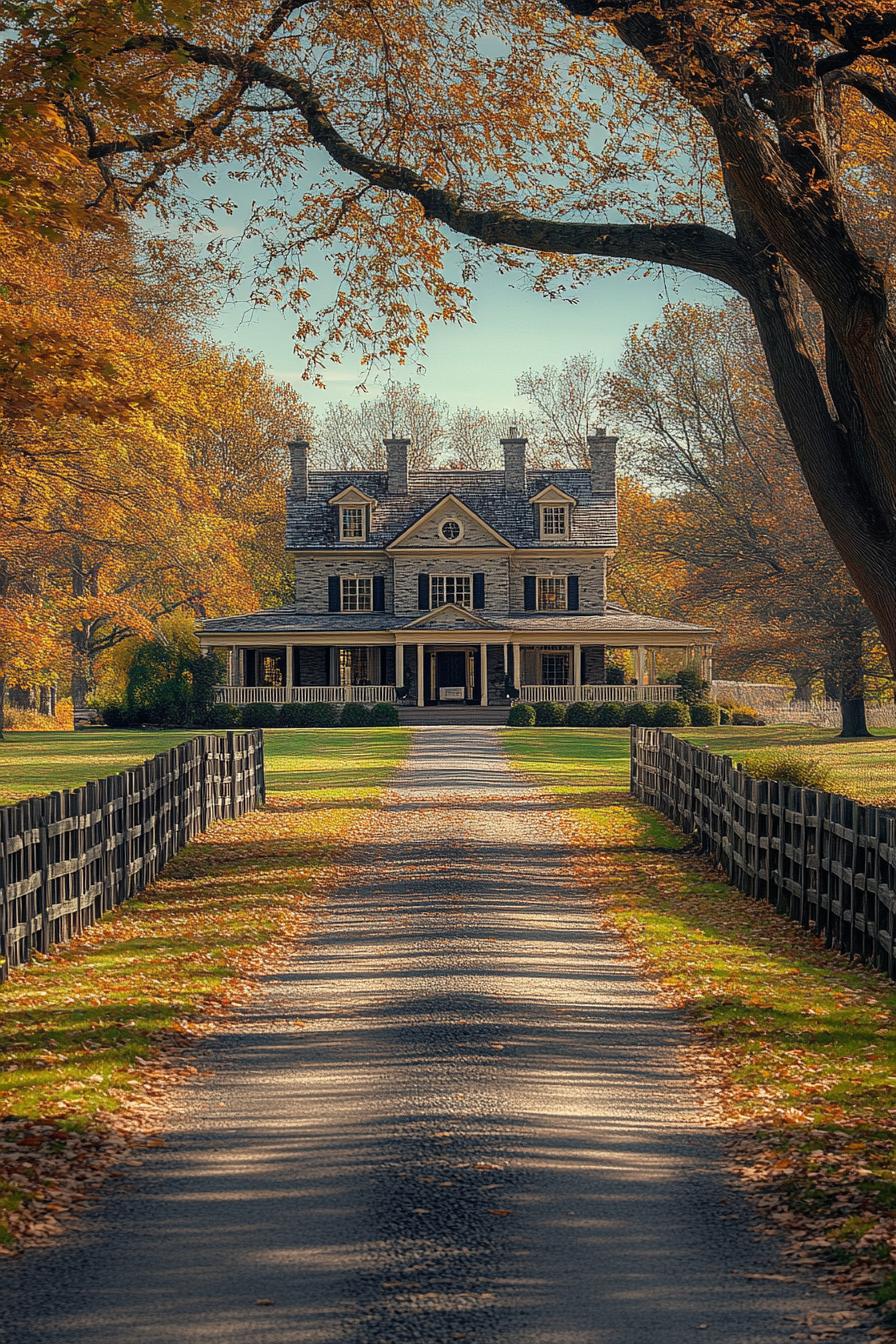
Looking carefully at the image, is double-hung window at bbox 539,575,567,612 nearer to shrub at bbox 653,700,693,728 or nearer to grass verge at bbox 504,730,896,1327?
shrub at bbox 653,700,693,728

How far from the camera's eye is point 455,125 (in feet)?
54.1

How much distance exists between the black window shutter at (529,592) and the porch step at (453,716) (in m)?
5.17

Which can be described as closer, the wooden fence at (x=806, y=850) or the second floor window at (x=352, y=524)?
the wooden fence at (x=806, y=850)

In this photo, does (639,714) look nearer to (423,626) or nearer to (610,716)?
(610,716)

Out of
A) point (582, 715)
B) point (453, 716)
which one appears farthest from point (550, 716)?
point (453, 716)

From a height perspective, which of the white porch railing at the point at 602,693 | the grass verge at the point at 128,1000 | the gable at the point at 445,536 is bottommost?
the grass verge at the point at 128,1000

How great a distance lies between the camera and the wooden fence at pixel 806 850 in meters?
10.9

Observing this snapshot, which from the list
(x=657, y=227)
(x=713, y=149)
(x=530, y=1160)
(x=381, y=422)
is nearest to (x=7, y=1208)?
(x=530, y=1160)

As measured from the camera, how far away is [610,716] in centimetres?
5116

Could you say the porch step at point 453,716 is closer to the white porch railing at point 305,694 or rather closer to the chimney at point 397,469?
the white porch railing at point 305,694

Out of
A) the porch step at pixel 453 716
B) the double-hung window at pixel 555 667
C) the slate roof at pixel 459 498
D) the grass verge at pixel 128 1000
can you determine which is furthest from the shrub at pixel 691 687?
the grass verge at pixel 128 1000

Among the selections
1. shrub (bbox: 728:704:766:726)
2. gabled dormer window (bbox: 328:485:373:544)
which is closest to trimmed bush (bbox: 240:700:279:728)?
gabled dormer window (bbox: 328:485:373:544)

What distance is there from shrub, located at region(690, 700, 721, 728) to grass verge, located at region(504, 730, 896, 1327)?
33.9 metres

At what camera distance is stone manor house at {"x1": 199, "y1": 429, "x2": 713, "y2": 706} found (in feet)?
179
